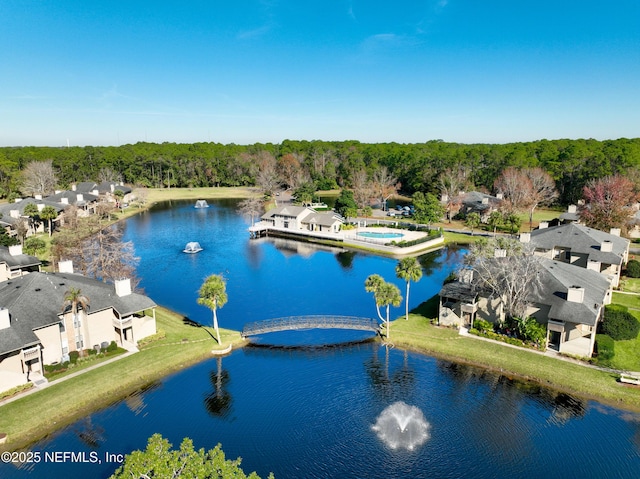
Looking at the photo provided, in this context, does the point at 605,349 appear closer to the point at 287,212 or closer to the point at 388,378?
the point at 388,378

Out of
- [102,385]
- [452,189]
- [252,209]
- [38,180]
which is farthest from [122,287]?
[38,180]

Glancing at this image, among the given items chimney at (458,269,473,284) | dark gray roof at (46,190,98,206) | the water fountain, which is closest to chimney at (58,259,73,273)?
the water fountain

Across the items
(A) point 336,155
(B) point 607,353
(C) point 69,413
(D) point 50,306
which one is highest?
(A) point 336,155

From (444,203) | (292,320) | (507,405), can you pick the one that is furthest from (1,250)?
(444,203)

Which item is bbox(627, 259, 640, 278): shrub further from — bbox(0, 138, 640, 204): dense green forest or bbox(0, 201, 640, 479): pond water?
bbox(0, 138, 640, 204): dense green forest

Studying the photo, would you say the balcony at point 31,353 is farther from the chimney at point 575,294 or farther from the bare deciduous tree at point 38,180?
the bare deciduous tree at point 38,180

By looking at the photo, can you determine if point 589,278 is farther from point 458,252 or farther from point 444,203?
point 444,203
